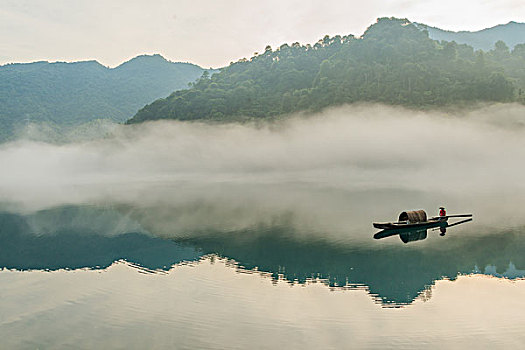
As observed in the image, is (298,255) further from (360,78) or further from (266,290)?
(360,78)

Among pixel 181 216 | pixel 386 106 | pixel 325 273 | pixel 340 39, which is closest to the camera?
pixel 325 273

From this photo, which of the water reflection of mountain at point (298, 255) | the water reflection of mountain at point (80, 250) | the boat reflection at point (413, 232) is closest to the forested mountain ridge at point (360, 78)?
the boat reflection at point (413, 232)

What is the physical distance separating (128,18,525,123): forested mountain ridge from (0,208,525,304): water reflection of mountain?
85.9 m

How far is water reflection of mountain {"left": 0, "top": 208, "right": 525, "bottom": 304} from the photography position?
83.4ft

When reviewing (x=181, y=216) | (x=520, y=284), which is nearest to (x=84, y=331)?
(x=520, y=284)

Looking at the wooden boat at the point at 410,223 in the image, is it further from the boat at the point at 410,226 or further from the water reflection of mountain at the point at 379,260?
the water reflection of mountain at the point at 379,260

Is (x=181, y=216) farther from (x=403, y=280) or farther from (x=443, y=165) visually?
(x=443, y=165)

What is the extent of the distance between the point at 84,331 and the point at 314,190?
55959 mm

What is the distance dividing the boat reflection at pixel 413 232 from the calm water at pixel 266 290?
711mm

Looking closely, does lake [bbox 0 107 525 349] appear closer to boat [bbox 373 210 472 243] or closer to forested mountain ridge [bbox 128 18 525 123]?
boat [bbox 373 210 472 243]

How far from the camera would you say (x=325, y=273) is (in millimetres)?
26109

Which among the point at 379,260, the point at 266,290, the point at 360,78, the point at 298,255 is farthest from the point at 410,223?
the point at 360,78

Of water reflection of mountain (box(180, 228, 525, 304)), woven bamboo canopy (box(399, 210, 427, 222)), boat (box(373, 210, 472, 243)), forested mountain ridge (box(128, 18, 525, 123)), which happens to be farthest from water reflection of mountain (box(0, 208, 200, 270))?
forested mountain ridge (box(128, 18, 525, 123))

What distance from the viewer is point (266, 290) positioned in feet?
76.5
